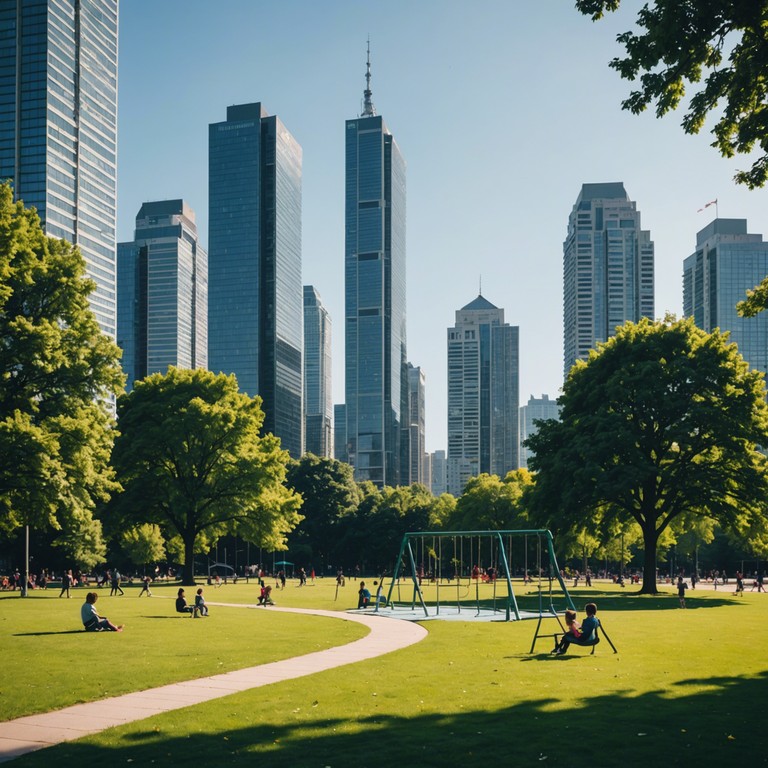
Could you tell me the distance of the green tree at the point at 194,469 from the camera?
62219 millimetres

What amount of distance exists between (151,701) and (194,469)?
49670 millimetres

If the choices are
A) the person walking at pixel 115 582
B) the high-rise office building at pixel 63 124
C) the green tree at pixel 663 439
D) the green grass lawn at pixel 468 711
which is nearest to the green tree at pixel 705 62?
the green grass lawn at pixel 468 711

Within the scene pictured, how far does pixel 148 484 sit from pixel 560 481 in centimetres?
3013

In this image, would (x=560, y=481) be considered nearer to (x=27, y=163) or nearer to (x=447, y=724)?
(x=447, y=724)

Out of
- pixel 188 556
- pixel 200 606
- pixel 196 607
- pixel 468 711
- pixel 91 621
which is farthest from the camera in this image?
pixel 188 556

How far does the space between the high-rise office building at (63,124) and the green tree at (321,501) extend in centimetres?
6730

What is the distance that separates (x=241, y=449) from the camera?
2501 inches

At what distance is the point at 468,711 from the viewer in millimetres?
14086

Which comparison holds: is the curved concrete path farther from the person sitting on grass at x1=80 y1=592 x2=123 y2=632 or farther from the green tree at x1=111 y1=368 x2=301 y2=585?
the green tree at x1=111 y1=368 x2=301 y2=585

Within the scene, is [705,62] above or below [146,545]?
above

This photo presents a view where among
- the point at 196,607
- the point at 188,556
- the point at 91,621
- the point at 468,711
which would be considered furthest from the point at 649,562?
the point at 468,711

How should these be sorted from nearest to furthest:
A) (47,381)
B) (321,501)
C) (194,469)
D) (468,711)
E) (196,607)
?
(468,711), (196,607), (47,381), (194,469), (321,501)

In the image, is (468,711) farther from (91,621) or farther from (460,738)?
(91,621)

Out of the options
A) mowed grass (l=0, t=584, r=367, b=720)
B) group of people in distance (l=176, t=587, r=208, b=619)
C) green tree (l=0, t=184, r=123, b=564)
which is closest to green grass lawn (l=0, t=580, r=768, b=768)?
mowed grass (l=0, t=584, r=367, b=720)
